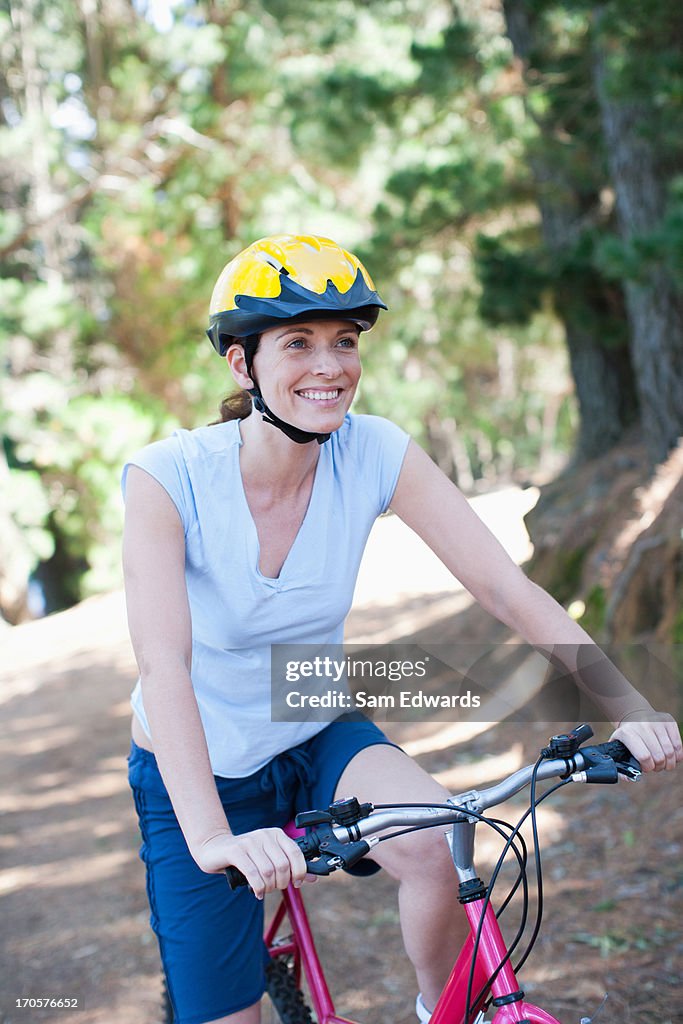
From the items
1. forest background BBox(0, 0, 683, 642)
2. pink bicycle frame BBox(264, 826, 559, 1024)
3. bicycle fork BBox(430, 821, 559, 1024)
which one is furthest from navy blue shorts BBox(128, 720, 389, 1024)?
forest background BBox(0, 0, 683, 642)

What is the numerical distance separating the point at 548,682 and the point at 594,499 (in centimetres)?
180

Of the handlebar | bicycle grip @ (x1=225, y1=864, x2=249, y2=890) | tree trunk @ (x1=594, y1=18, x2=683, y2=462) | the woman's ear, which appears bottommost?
bicycle grip @ (x1=225, y1=864, x2=249, y2=890)

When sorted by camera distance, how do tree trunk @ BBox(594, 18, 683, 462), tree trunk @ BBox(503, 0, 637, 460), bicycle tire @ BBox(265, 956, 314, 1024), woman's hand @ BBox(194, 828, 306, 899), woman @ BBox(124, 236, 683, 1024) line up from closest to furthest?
woman's hand @ BBox(194, 828, 306, 899), woman @ BBox(124, 236, 683, 1024), bicycle tire @ BBox(265, 956, 314, 1024), tree trunk @ BBox(594, 18, 683, 462), tree trunk @ BBox(503, 0, 637, 460)

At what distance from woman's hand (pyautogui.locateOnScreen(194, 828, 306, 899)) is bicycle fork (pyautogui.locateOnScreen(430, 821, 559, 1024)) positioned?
382mm

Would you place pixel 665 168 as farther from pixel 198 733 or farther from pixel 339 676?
pixel 198 733

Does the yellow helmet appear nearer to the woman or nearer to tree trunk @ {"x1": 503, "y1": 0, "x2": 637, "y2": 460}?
the woman

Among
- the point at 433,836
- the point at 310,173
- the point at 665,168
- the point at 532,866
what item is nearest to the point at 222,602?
the point at 433,836

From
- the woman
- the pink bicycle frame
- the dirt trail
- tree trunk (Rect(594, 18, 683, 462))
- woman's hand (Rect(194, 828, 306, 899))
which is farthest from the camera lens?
tree trunk (Rect(594, 18, 683, 462))

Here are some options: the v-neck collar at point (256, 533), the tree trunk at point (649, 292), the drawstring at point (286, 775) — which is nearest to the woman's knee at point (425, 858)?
the drawstring at point (286, 775)

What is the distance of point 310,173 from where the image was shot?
1897 centimetres

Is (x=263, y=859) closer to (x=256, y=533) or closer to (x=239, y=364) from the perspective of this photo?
(x=256, y=533)

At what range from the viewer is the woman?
2248mm

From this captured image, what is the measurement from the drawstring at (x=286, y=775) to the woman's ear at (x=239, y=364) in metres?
0.97

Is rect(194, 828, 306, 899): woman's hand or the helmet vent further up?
the helmet vent
